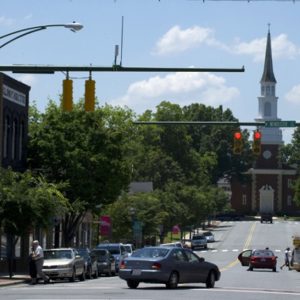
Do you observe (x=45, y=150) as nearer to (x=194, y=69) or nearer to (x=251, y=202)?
(x=194, y=69)

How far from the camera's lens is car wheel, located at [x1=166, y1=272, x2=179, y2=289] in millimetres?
32344

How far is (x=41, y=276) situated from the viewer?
39.1 metres

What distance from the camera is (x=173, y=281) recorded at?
3247cm

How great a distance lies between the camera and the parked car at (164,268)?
32062 mm

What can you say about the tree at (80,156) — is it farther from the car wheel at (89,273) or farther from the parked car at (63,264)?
the parked car at (63,264)

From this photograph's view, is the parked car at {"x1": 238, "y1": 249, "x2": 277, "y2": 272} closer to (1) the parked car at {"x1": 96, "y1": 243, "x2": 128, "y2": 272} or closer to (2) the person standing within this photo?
(1) the parked car at {"x1": 96, "y1": 243, "x2": 128, "y2": 272}

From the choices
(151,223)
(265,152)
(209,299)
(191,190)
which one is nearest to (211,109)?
(265,152)

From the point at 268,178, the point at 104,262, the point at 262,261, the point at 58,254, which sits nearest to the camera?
the point at 58,254

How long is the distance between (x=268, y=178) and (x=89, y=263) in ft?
434

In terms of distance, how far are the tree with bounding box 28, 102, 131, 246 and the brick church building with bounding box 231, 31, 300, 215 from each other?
115 meters

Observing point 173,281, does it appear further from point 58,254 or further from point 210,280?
point 58,254

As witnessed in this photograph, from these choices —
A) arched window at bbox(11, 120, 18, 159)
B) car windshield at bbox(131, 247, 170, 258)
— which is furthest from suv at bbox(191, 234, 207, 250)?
car windshield at bbox(131, 247, 170, 258)

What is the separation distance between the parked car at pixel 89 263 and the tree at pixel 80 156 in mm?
7791

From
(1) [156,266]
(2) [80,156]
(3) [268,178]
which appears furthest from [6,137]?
(3) [268,178]
